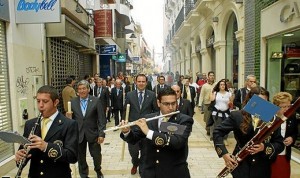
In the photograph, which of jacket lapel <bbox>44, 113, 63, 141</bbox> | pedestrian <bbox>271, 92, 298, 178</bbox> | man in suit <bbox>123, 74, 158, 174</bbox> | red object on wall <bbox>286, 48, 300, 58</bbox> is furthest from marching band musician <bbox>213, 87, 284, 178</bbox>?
red object on wall <bbox>286, 48, 300, 58</bbox>

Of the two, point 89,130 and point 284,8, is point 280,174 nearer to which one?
point 89,130

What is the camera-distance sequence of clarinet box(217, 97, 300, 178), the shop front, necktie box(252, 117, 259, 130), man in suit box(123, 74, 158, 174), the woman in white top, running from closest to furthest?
clarinet box(217, 97, 300, 178) < necktie box(252, 117, 259, 130) < man in suit box(123, 74, 158, 174) < the shop front < the woman in white top

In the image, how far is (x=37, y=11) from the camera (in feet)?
21.9

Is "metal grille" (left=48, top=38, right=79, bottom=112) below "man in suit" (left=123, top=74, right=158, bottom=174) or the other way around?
the other way around

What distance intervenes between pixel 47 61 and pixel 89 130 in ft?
14.5

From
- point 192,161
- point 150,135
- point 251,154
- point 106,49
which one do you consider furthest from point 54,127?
point 106,49

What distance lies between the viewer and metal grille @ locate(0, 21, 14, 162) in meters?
6.19

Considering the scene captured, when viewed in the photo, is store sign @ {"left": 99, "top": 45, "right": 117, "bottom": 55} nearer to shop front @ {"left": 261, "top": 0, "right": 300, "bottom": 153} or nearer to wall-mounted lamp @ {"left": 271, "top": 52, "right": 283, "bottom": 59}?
shop front @ {"left": 261, "top": 0, "right": 300, "bottom": 153}

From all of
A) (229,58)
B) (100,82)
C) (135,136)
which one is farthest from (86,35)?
(135,136)

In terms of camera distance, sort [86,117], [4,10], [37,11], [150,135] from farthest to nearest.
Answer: [37,11], [4,10], [86,117], [150,135]

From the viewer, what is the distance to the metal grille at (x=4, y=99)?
619cm

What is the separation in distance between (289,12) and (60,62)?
714 centimetres

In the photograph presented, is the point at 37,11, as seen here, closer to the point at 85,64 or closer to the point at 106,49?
the point at 85,64

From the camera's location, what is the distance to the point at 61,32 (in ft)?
29.5
